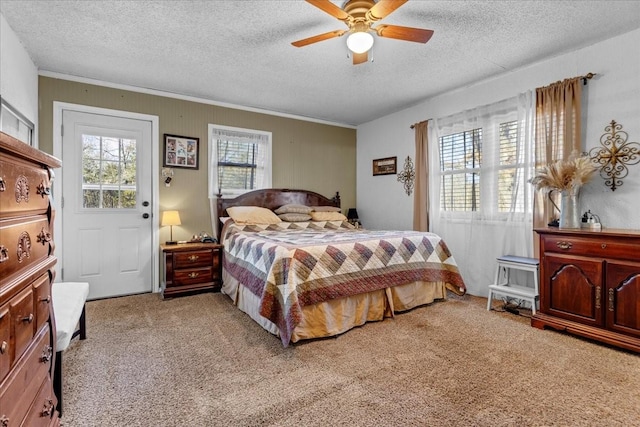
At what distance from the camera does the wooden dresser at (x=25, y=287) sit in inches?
33.7

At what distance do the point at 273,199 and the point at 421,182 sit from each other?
209cm

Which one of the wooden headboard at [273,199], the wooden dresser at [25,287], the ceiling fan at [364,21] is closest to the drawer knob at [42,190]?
the wooden dresser at [25,287]

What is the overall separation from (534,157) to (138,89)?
4482 millimetres

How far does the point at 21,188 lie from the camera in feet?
3.23

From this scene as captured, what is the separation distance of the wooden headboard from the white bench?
220 centimetres

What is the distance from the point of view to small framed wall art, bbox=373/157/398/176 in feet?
16.2

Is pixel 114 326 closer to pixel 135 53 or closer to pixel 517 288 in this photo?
pixel 135 53

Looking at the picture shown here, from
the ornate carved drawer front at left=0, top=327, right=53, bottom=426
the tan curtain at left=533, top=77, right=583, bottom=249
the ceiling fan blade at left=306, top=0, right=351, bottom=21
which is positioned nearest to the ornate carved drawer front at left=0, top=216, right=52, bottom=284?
the ornate carved drawer front at left=0, top=327, right=53, bottom=426

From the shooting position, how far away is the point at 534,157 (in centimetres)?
329

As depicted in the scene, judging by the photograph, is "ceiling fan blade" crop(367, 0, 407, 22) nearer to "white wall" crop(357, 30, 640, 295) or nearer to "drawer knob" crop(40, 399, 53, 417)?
"white wall" crop(357, 30, 640, 295)

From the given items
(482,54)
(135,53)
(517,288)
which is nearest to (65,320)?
(135,53)

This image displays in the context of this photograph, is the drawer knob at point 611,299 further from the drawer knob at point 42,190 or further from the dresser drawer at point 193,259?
the dresser drawer at point 193,259

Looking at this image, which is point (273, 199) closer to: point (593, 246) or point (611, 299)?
point (593, 246)

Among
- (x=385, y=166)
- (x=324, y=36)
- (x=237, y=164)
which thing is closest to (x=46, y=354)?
(x=324, y=36)
